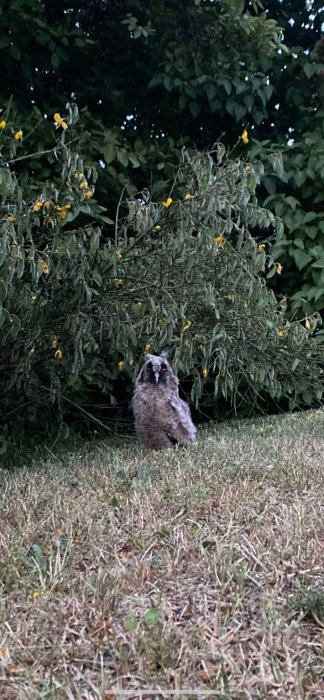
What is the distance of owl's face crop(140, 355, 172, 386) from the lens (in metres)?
→ 4.93

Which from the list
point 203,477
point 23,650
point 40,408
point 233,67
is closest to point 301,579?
point 23,650

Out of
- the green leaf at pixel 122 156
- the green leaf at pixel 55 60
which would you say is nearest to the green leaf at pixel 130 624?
the green leaf at pixel 122 156

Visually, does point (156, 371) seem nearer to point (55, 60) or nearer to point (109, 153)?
point (109, 153)

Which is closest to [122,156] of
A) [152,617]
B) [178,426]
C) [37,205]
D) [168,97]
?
[168,97]

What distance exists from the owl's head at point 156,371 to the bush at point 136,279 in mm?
95

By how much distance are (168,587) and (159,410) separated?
288cm

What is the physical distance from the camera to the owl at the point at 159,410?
4852mm

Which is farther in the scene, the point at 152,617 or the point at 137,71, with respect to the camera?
the point at 137,71

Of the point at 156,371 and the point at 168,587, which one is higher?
the point at 156,371

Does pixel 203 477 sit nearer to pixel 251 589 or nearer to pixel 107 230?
pixel 251 589

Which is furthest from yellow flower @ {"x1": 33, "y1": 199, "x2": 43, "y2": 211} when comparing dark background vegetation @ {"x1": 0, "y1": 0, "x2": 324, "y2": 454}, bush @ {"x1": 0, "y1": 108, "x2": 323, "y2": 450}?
dark background vegetation @ {"x1": 0, "y1": 0, "x2": 324, "y2": 454}

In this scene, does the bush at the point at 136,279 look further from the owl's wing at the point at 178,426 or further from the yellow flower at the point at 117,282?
the owl's wing at the point at 178,426

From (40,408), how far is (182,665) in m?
5.01

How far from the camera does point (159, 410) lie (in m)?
4.87
